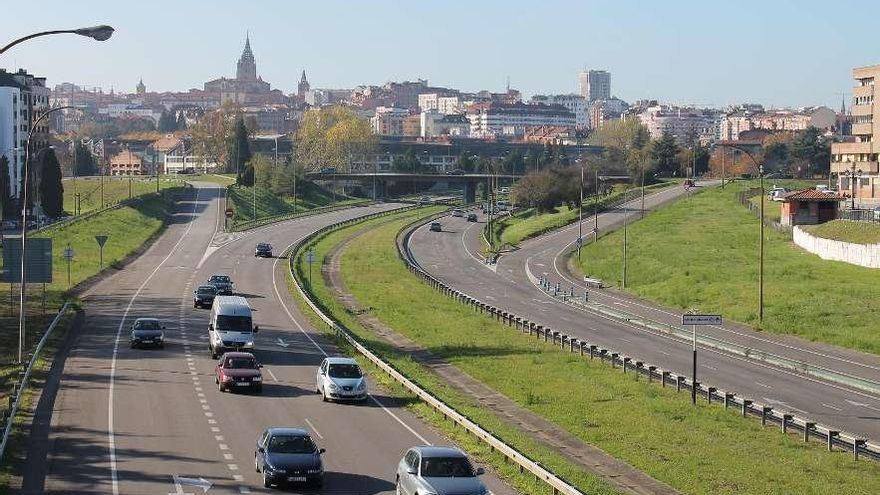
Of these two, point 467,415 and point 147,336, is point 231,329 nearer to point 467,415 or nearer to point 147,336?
point 147,336

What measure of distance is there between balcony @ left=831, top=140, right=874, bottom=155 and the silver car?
135572 millimetres

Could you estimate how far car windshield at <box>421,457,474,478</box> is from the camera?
1061 inches

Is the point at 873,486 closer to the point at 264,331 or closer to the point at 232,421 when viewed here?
the point at 232,421

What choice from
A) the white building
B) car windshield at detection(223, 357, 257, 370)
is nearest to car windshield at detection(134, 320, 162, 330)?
car windshield at detection(223, 357, 257, 370)

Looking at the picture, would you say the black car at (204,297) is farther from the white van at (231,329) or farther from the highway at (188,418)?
the white van at (231,329)

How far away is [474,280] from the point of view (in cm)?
10169

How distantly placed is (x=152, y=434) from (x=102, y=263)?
6460 centimetres

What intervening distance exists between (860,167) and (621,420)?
124 metres

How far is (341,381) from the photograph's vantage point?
41875 millimetres

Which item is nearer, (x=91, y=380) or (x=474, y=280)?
(x=91, y=380)

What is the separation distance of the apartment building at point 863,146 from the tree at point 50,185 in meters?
80.4

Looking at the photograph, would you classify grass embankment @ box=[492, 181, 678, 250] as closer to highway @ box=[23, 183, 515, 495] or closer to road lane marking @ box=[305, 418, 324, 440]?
highway @ box=[23, 183, 515, 495]

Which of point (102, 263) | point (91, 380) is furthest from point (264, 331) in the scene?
point (102, 263)

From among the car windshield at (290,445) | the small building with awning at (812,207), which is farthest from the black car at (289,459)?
the small building with awning at (812,207)
